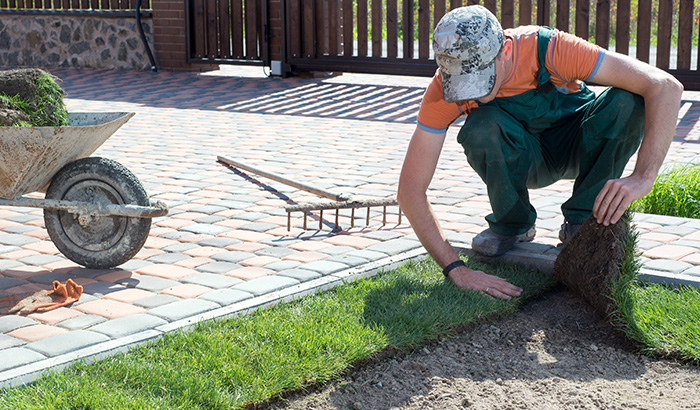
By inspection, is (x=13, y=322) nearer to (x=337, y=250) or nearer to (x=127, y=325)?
(x=127, y=325)

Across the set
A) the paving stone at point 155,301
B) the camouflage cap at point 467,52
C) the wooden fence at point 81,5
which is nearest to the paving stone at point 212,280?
the paving stone at point 155,301

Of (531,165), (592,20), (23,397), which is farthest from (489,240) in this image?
(592,20)

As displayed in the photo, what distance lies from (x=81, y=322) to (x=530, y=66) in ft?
7.13

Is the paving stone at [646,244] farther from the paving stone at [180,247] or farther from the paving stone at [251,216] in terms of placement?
the paving stone at [180,247]

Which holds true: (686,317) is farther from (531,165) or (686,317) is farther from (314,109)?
(314,109)

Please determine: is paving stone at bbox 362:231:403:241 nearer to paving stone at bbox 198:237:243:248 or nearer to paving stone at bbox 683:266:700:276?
paving stone at bbox 198:237:243:248

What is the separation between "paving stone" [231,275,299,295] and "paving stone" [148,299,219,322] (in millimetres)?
227

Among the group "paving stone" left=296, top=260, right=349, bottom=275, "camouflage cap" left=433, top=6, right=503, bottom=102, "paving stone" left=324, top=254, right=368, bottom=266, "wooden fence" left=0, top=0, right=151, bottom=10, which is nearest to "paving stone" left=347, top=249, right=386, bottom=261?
"paving stone" left=324, top=254, right=368, bottom=266

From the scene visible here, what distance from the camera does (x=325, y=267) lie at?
154 inches

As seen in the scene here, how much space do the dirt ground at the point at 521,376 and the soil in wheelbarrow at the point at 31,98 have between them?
2.08 meters

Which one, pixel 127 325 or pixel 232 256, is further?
pixel 232 256

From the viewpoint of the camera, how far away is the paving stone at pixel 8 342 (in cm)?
299

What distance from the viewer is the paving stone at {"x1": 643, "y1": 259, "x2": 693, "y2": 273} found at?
3750mm

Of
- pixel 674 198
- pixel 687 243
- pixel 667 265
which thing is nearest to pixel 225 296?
pixel 667 265
